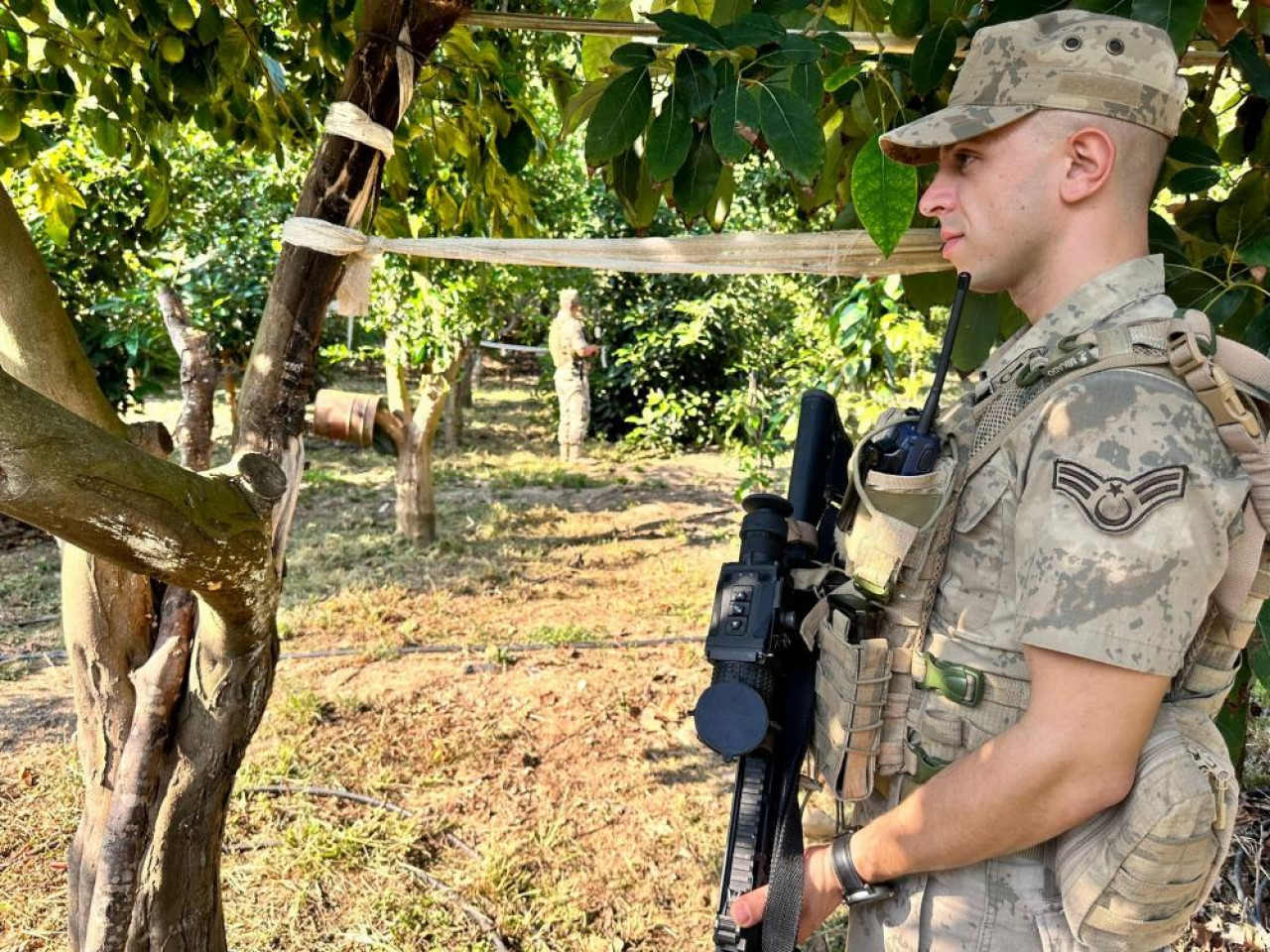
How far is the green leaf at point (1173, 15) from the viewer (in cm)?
124

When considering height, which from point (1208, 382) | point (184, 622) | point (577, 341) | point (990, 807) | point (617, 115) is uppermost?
point (617, 115)

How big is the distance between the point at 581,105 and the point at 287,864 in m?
2.38

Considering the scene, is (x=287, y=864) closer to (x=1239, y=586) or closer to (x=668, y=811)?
(x=668, y=811)

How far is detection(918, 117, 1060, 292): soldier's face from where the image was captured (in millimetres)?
1160

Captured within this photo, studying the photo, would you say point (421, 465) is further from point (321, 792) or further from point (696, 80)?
point (696, 80)

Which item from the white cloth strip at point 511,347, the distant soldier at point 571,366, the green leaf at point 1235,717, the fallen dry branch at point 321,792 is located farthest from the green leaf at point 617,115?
the distant soldier at point 571,366

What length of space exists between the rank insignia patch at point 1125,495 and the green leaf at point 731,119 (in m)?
0.70

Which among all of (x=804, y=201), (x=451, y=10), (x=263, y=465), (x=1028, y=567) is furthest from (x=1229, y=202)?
(x=263, y=465)

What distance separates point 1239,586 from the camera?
3.58 feet

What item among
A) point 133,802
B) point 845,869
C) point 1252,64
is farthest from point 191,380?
point 1252,64

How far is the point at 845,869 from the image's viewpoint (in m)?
1.26

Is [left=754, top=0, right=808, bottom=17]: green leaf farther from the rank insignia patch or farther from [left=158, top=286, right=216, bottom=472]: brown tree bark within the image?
[left=158, top=286, right=216, bottom=472]: brown tree bark

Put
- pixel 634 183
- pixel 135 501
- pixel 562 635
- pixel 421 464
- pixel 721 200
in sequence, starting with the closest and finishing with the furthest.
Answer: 1. pixel 135 501
2. pixel 634 183
3. pixel 721 200
4. pixel 562 635
5. pixel 421 464

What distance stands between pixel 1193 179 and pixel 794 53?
77 centimetres
